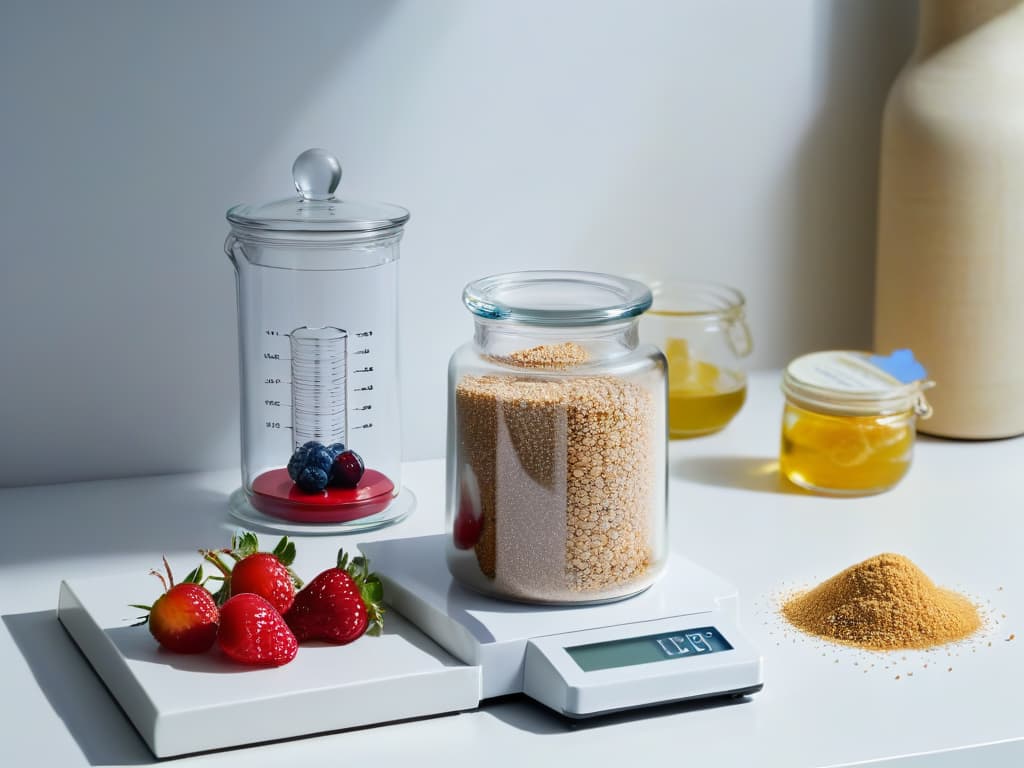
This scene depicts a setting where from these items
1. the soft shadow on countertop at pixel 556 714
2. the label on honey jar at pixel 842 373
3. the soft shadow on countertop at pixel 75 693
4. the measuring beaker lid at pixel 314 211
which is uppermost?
the measuring beaker lid at pixel 314 211

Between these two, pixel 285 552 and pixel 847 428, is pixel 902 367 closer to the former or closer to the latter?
pixel 847 428

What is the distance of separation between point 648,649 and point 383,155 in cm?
63

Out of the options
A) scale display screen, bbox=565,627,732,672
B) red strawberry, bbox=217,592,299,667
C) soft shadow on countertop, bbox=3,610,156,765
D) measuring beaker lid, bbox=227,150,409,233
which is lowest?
soft shadow on countertop, bbox=3,610,156,765

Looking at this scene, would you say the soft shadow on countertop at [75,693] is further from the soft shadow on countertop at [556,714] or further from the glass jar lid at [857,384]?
the glass jar lid at [857,384]

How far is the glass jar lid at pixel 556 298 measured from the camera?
0.92 m

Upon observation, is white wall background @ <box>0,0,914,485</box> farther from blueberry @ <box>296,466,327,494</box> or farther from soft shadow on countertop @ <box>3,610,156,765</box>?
soft shadow on countertop @ <box>3,610,156,765</box>

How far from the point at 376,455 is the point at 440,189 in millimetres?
282

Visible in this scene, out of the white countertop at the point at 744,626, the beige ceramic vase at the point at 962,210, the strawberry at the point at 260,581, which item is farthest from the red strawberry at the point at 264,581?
the beige ceramic vase at the point at 962,210

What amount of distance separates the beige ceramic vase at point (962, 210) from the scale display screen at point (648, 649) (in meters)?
0.65

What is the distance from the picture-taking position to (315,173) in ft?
3.86

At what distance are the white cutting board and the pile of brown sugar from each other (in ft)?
0.93

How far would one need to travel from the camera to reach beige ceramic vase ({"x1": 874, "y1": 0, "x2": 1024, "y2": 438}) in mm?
1379

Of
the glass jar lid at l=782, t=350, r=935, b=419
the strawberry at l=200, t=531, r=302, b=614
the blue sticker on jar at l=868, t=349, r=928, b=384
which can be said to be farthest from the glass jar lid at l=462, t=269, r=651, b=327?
the blue sticker on jar at l=868, t=349, r=928, b=384

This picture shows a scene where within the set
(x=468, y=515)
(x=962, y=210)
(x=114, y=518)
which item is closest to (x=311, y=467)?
(x=114, y=518)
